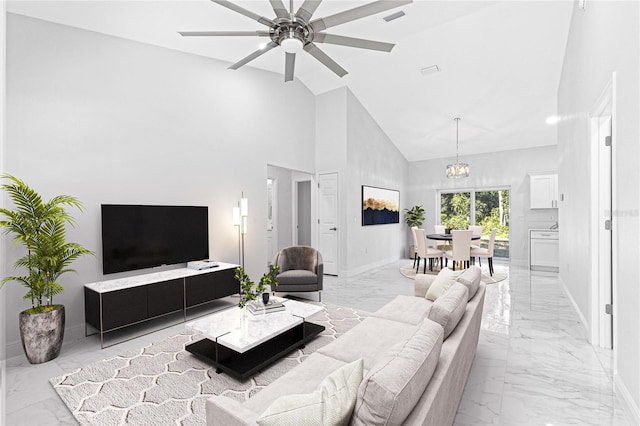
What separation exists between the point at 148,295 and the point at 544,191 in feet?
25.4

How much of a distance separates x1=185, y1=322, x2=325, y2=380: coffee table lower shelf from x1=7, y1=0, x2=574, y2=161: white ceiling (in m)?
3.38

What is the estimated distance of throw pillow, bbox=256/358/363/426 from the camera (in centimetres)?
98

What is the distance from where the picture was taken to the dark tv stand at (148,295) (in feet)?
9.79

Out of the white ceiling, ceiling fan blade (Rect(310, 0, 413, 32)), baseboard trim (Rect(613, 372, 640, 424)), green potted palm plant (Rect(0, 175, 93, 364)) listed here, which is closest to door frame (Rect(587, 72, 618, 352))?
baseboard trim (Rect(613, 372, 640, 424))

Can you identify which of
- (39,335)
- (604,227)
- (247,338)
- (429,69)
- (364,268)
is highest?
(429,69)

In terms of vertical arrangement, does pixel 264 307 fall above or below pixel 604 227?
below

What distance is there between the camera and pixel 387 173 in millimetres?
7660

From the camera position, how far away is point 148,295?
129 inches

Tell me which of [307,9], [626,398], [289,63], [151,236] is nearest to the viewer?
[626,398]

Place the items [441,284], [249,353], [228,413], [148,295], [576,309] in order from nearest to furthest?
[228,413] → [249,353] → [441,284] → [148,295] → [576,309]

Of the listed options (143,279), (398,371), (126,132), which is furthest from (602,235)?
(126,132)

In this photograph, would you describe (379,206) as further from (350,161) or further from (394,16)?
(394,16)

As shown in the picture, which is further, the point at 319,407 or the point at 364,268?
the point at 364,268

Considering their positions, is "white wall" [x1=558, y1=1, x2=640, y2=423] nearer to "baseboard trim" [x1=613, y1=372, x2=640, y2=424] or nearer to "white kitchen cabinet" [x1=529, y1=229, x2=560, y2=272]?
"baseboard trim" [x1=613, y1=372, x2=640, y2=424]
